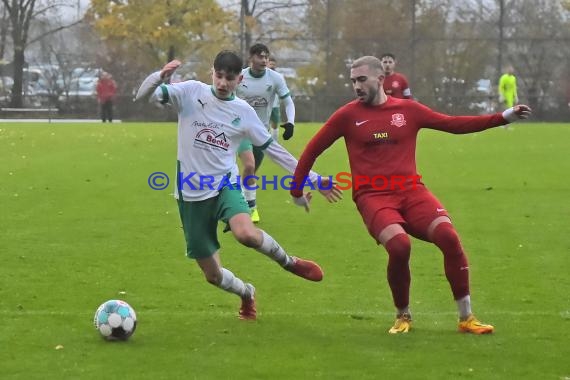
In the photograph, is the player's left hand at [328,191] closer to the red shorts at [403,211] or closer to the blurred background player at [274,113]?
the red shorts at [403,211]

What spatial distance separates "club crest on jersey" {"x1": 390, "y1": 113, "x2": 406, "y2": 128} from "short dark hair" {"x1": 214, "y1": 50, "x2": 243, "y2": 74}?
3.69ft

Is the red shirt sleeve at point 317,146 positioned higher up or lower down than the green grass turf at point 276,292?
higher up

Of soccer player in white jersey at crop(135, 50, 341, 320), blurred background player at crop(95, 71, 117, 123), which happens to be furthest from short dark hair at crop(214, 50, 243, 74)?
blurred background player at crop(95, 71, 117, 123)

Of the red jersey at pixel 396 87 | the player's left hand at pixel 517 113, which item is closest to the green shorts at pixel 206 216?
the player's left hand at pixel 517 113

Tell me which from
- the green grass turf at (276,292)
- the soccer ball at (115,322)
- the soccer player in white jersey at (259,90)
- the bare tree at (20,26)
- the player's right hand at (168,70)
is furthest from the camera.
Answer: the bare tree at (20,26)

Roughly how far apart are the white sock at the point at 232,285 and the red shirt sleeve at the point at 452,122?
1.70 meters

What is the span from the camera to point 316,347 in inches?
279

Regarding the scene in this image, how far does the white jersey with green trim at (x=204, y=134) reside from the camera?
302 inches

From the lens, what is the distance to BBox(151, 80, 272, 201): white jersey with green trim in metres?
7.67

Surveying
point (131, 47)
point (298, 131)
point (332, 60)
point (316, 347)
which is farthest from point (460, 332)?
point (131, 47)

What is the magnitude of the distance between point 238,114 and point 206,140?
0.32m

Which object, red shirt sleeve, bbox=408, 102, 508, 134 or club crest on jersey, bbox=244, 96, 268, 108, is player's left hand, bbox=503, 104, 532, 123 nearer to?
red shirt sleeve, bbox=408, 102, 508, 134

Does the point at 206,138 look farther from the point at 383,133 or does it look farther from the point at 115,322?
the point at 115,322

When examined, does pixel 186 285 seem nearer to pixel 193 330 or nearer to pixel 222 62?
pixel 193 330
